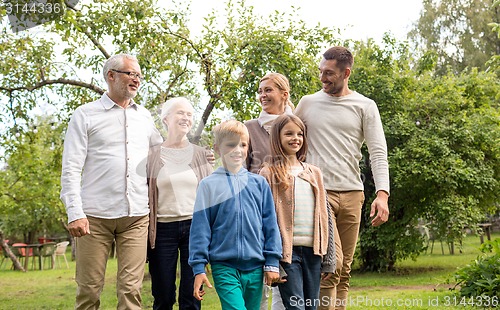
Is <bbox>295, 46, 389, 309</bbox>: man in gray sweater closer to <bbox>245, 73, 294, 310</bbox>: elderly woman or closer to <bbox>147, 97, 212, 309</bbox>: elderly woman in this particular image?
<bbox>245, 73, 294, 310</bbox>: elderly woman

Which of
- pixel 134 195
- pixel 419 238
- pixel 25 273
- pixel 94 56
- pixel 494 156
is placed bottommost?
pixel 25 273

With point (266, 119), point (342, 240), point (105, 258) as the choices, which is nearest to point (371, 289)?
point (342, 240)

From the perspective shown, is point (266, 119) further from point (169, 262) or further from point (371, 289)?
point (371, 289)

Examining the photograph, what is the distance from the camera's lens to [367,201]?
47.8 feet

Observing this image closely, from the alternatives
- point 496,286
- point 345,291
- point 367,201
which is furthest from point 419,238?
point 345,291

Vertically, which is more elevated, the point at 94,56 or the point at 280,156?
the point at 94,56

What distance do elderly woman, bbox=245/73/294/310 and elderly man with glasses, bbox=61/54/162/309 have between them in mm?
728

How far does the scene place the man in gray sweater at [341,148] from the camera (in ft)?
13.3

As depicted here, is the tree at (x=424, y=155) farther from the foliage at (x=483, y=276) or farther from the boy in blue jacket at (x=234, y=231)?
the boy in blue jacket at (x=234, y=231)

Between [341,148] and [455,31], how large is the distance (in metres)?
28.4

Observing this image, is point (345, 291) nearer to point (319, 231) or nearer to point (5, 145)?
point (319, 231)

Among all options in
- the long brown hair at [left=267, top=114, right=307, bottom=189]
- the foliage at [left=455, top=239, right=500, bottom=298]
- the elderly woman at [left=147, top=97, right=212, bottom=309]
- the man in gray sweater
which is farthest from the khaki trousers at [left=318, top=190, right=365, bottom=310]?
the foliage at [left=455, top=239, right=500, bottom=298]

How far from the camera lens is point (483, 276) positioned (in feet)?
25.8

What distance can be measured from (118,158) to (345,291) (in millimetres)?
1737
